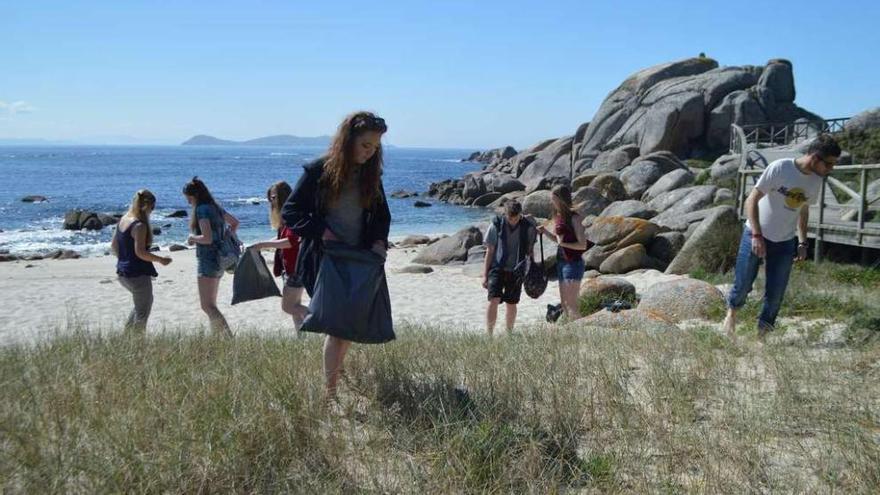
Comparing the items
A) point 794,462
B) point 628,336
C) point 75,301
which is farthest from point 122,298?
point 794,462

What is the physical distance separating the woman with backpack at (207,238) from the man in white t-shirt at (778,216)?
465 cm

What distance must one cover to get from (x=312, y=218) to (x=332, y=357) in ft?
2.58

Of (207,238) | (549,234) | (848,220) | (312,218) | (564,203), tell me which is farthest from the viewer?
(848,220)

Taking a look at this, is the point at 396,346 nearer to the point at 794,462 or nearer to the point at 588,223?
the point at 794,462

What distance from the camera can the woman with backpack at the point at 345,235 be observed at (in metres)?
4.17

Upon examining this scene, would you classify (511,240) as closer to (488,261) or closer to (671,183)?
(488,261)

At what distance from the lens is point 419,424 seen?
12.9ft

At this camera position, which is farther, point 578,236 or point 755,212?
point 578,236

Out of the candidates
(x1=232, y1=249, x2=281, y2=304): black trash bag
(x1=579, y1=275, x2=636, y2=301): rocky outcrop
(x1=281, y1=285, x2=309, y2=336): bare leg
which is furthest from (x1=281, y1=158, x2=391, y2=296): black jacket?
(x1=579, y1=275, x2=636, y2=301): rocky outcrop

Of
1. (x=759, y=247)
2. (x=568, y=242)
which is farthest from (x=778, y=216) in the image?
(x=568, y=242)

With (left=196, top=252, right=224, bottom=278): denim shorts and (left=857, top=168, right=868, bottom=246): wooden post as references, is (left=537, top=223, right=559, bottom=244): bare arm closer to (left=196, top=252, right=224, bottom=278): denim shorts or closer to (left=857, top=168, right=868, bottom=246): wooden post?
(left=196, top=252, right=224, bottom=278): denim shorts

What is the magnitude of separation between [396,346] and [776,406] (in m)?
2.55

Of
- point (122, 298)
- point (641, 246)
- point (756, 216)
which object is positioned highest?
point (756, 216)

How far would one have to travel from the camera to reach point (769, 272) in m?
6.51
